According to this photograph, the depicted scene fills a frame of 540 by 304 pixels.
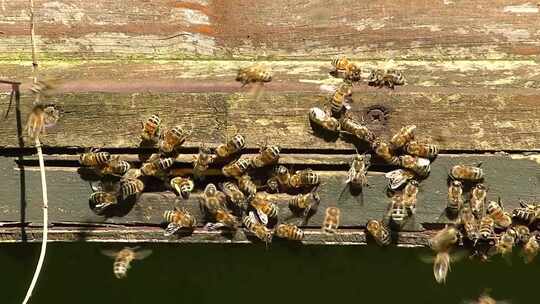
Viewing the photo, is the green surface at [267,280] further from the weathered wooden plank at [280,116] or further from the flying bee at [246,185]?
the weathered wooden plank at [280,116]

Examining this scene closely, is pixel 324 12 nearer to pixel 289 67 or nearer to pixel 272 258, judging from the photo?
pixel 289 67

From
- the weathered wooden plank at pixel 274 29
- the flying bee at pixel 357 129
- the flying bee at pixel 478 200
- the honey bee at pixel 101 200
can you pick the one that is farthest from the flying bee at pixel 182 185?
the flying bee at pixel 478 200

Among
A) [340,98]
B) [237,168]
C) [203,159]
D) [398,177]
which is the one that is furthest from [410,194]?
[203,159]

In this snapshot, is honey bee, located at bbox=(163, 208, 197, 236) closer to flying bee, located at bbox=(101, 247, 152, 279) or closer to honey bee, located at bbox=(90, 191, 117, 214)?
honey bee, located at bbox=(90, 191, 117, 214)

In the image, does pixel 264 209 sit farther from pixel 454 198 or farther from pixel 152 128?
pixel 454 198

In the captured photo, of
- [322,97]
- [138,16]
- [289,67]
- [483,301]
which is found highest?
[138,16]

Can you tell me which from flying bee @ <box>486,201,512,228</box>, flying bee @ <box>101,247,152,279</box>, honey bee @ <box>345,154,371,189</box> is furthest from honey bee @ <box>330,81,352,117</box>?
flying bee @ <box>101,247,152,279</box>

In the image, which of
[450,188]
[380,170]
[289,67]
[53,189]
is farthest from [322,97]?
[53,189]
